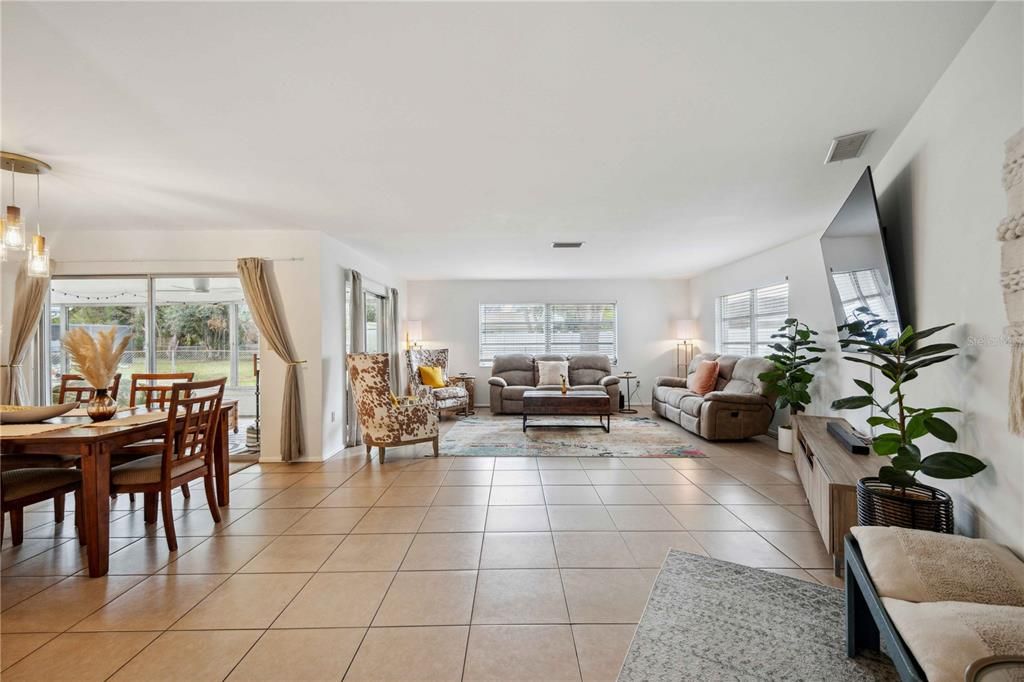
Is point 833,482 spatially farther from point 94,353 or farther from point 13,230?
point 13,230

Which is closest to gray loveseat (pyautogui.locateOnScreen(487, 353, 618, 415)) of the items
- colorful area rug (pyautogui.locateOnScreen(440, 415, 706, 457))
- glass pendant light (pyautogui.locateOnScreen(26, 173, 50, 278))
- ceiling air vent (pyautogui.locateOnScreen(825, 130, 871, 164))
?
colorful area rug (pyautogui.locateOnScreen(440, 415, 706, 457))

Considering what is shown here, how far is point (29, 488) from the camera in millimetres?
2387

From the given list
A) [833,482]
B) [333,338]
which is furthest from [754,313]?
[333,338]

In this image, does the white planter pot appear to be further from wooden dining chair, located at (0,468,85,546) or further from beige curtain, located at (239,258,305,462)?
wooden dining chair, located at (0,468,85,546)

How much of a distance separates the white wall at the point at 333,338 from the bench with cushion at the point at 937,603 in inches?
179

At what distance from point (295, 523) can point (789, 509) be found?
11.8ft

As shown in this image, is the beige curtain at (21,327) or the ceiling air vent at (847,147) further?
the beige curtain at (21,327)

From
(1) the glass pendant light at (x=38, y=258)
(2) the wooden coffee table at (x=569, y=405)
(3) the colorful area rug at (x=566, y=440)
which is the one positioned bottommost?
(3) the colorful area rug at (x=566, y=440)

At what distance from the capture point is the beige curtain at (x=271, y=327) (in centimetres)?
450

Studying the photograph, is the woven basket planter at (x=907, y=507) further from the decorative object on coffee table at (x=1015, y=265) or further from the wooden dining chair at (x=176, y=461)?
the wooden dining chair at (x=176, y=461)

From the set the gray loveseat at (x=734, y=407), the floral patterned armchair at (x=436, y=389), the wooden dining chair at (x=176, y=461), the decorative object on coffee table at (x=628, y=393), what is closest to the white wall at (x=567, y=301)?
the decorative object on coffee table at (x=628, y=393)

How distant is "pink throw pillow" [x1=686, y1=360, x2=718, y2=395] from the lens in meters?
6.29

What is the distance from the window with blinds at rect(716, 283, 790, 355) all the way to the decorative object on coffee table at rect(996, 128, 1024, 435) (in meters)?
3.98

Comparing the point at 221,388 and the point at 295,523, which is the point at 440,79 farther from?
the point at 295,523
